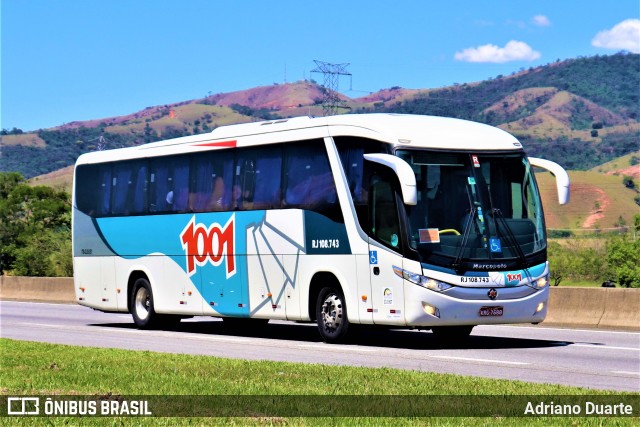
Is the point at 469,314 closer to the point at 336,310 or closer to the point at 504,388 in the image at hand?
the point at 336,310

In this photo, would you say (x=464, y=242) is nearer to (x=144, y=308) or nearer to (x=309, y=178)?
(x=309, y=178)

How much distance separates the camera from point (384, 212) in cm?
1884

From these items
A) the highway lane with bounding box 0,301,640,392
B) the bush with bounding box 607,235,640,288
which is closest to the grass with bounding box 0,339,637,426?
the highway lane with bounding box 0,301,640,392

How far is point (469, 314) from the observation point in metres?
18.5

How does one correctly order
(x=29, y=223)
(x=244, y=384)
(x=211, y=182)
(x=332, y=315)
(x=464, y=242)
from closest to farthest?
(x=244, y=384), (x=464, y=242), (x=332, y=315), (x=211, y=182), (x=29, y=223)

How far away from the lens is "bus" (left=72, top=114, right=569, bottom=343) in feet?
60.7

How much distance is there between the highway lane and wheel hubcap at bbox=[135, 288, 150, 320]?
22.8 inches

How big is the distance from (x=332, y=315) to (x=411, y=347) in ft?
4.69

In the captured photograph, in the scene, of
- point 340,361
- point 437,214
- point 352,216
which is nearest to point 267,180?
point 352,216

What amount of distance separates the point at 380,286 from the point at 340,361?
2575 millimetres

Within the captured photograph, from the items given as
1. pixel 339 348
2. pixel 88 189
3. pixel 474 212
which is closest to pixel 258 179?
pixel 339 348

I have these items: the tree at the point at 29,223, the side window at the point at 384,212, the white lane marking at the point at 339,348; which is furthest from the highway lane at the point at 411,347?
the tree at the point at 29,223

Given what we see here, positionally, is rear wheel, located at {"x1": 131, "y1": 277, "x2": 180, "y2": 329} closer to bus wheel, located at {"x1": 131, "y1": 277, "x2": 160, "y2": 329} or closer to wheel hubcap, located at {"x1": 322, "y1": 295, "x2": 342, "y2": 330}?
bus wheel, located at {"x1": 131, "y1": 277, "x2": 160, "y2": 329}

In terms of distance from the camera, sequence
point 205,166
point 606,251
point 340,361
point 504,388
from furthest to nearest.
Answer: point 606,251, point 205,166, point 340,361, point 504,388
